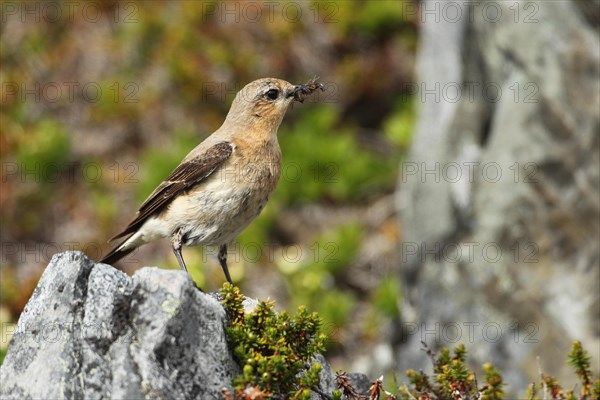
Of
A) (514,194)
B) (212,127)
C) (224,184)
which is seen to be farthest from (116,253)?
(212,127)

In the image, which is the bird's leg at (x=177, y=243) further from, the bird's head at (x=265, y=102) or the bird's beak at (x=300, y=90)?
the bird's beak at (x=300, y=90)

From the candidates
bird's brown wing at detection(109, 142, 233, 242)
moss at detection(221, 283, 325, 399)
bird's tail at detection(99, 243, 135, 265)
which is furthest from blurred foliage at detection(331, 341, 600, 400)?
bird's tail at detection(99, 243, 135, 265)

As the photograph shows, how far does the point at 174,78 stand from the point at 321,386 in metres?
11.0

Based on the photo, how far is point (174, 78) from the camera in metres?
15.9

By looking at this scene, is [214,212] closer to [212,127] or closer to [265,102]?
[265,102]

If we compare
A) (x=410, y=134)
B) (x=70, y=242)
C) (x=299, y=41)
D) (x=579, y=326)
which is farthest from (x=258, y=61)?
(x=579, y=326)

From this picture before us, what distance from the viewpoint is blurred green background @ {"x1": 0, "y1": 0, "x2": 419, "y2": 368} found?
14016 millimetres

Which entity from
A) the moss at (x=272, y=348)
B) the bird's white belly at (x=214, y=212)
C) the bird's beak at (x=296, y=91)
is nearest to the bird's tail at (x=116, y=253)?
the bird's white belly at (x=214, y=212)

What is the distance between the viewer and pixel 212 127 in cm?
1548

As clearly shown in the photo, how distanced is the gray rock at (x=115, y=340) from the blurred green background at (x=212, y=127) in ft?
26.3

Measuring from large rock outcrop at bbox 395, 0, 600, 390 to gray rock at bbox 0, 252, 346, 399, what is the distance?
570 centimetres

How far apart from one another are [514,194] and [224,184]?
3.91 m

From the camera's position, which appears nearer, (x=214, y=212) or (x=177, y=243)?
(x=214, y=212)

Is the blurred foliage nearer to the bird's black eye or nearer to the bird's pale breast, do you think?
the bird's pale breast
